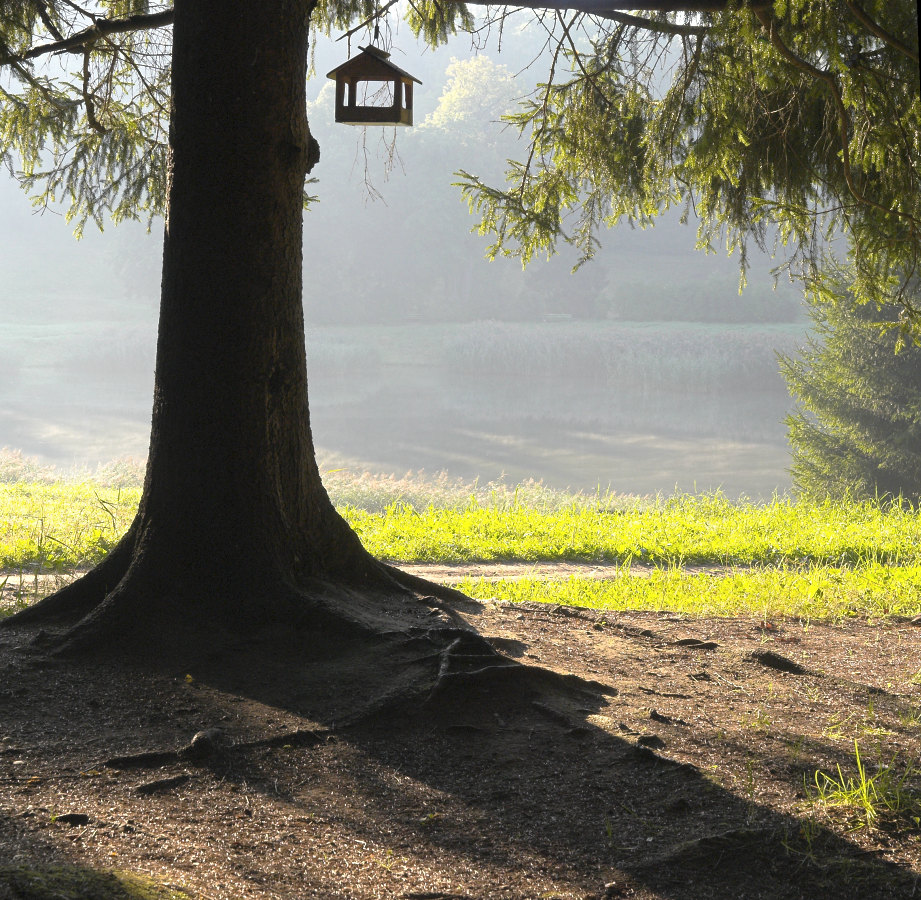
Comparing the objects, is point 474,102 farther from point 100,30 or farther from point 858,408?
point 100,30

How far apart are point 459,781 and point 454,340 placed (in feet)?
166

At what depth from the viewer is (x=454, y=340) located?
173ft

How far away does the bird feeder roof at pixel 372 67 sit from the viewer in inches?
182

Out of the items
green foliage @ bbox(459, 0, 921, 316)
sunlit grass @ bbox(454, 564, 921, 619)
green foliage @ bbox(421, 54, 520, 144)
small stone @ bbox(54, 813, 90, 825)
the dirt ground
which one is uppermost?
green foliage @ bbox(421, 54, 520, 144)

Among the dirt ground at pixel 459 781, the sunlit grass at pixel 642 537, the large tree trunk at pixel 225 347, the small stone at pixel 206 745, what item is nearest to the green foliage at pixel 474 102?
the sunlit grass at pixel 642 537

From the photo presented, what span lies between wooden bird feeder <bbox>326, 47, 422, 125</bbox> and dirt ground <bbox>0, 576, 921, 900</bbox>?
113 inches

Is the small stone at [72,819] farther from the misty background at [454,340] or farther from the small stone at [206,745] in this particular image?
the misty background at [454,340]

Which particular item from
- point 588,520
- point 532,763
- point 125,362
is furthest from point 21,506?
point 125,362

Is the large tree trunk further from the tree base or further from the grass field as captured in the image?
the grass field

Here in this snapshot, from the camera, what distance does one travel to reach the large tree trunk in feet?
11.2

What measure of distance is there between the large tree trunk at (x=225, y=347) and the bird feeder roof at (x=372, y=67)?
1082 millimetres

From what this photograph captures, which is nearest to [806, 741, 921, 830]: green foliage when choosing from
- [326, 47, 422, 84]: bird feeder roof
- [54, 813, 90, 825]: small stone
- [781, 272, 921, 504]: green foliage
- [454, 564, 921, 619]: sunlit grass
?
[54, 813, 90, 825]: small stone

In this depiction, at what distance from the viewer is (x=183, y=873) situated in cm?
202

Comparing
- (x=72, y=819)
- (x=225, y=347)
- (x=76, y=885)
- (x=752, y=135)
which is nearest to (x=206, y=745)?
(x=72, y=819)
